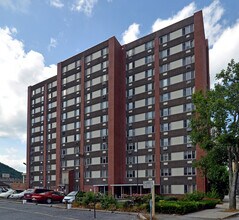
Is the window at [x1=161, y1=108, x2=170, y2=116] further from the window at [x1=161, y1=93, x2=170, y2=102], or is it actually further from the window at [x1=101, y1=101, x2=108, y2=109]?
the window at [x1=101, y1=101, x2=108, y2=109]

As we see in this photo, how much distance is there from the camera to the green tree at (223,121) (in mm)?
31656

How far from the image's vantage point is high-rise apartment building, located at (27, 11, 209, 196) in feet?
207

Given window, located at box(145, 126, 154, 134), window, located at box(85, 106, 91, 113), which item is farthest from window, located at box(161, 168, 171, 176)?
window, located at box(85, 106, 91, 113)

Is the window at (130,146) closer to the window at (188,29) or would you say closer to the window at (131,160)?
the window at (131,160)

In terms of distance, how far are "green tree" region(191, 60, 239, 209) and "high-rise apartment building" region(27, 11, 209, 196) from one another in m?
25.8

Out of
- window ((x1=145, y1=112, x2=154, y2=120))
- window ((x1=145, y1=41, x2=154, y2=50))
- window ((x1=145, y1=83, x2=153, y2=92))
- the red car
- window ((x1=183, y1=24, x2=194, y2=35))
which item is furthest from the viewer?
window ((x1=145, y1=41, x2=154, y2=50))

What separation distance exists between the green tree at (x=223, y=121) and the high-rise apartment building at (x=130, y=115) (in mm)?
25765

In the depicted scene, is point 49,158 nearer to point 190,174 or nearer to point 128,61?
point 128,61

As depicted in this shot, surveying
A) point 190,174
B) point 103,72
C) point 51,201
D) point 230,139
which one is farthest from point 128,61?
point 230,139

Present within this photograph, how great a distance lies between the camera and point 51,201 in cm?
4631

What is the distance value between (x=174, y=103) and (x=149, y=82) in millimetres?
7448

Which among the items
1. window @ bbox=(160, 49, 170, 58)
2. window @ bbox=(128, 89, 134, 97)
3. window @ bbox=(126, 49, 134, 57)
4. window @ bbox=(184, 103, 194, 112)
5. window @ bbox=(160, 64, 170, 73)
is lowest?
window @ bbox=(184, 103, 194, 112)

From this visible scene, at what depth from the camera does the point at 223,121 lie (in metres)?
31.9

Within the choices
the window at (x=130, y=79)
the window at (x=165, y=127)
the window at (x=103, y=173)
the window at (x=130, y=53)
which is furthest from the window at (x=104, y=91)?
the window at (x=103, y=173)
